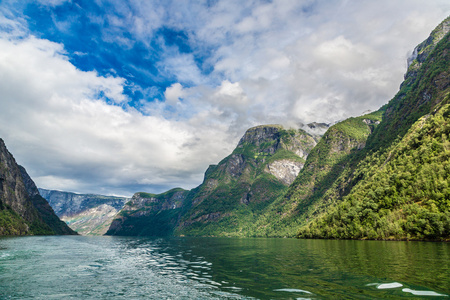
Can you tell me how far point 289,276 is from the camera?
26734mm

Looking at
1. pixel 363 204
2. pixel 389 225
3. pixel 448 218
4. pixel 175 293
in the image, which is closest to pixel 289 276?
pixel 175 293

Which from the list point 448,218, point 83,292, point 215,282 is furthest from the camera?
point 448,218

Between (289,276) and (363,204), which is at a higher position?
(363,204)

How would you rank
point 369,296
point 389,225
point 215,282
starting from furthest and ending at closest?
point 389,225, point 215,282, point 369,296

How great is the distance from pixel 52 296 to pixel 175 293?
10243 millimetres

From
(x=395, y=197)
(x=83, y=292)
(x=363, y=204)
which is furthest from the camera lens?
(x=363, y=204)

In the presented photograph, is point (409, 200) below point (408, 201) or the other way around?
the other way around

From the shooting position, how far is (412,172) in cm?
11994

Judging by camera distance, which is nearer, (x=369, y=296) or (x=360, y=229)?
(x=369, y=296)

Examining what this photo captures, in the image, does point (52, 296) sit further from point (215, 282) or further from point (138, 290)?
point (215, 282)

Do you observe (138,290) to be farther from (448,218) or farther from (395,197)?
(395,197)

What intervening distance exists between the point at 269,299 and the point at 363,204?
447 feet

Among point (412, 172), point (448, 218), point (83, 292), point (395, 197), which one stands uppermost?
point (412, 172)

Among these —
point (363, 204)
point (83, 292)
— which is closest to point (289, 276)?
point (83, 292)
